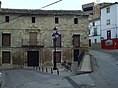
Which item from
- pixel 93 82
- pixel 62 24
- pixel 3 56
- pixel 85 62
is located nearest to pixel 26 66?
pixel 3 56

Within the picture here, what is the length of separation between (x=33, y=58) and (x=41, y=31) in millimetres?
4125

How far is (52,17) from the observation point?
153 ft

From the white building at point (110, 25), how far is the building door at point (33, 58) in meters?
13.8

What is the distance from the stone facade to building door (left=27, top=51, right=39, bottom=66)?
17.7 inches

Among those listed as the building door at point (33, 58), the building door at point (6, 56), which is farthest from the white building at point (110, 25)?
the building door at point (6, 56)

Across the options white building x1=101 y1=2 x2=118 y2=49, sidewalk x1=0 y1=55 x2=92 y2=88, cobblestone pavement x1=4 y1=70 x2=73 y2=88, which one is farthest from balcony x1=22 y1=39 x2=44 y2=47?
cobblestone pavement x1=4 y1=70 x2=73 y2=88

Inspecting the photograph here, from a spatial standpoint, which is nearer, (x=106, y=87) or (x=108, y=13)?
(x=106, y=87)

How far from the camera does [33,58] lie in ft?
151

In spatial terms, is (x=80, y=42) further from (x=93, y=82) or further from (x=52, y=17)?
(x=93, y=82)

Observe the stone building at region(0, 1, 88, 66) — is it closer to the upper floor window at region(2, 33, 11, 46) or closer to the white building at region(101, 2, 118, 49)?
the upper floor window at region(2, 33, 11, 46)

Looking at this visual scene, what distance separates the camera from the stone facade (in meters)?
45.8

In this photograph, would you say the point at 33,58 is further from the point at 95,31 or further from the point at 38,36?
the point at 95,31

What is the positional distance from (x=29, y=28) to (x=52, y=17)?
3763 millimetres

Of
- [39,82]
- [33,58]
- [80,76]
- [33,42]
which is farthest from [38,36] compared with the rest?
[39,82]
